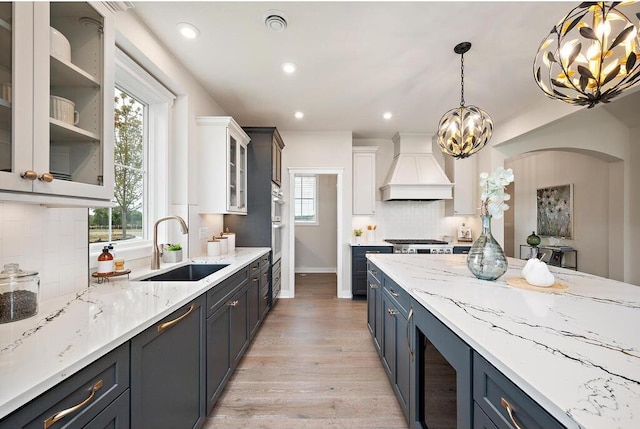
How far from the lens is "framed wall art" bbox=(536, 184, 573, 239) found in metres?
4.96

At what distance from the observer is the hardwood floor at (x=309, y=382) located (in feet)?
5.72

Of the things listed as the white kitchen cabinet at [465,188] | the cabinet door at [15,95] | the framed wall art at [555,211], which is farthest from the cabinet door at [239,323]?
Answer: the framed wall art at [555,211]

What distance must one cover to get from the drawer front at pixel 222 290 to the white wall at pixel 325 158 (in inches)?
87.8

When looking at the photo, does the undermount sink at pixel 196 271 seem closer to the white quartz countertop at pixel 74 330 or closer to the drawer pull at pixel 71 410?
the white quartz countertop at pixel 74 330

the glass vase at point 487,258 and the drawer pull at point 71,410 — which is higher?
the glass vase at point 487,258

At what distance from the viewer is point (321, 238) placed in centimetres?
669

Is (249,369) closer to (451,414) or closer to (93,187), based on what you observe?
(451,414)

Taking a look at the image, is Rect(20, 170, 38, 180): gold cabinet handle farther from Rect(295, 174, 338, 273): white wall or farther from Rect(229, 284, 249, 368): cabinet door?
Rect(295, 174, 338, 273): white wall

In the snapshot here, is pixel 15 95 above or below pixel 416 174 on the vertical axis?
below

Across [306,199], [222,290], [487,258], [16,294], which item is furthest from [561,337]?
[306,199]

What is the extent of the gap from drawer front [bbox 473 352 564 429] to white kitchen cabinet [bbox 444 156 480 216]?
14.0ft

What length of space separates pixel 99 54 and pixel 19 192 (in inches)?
30.9

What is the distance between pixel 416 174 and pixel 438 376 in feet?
12.1

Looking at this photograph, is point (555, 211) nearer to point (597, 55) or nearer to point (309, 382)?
point (597, 55)
